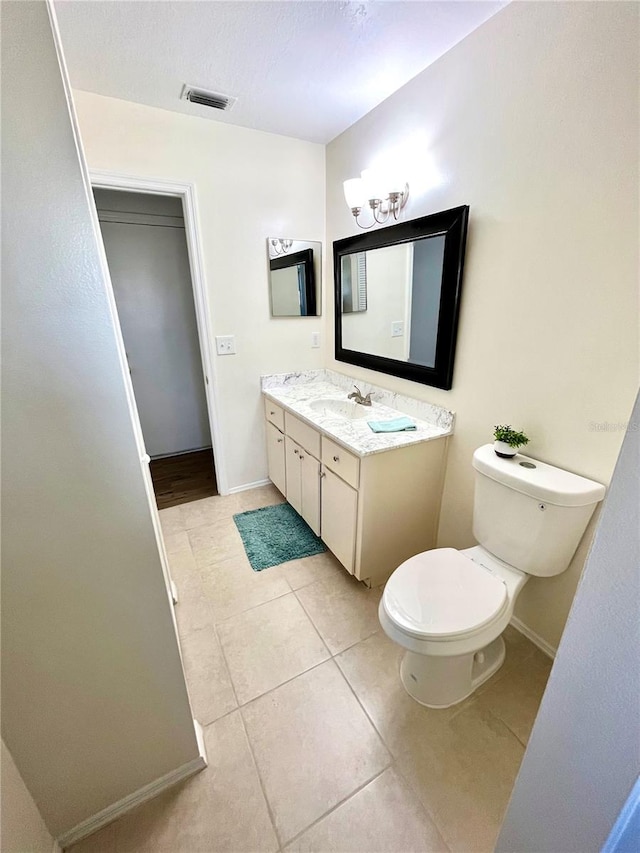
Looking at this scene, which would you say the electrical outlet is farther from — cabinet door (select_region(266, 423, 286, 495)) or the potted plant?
the potted plant

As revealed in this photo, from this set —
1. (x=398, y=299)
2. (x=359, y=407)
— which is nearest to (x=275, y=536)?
(x=359, y=407)

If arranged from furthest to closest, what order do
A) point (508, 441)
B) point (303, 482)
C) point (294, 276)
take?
point (294, 276), point (303, 482), point (508, 441)

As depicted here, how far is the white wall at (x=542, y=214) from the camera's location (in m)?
1.06

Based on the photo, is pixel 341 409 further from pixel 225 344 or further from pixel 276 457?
pixel 225 344

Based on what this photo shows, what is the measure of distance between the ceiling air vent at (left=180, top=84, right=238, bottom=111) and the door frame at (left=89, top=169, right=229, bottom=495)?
0.38 meters

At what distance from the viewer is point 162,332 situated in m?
3.14

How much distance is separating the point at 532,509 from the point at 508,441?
10.7 inches

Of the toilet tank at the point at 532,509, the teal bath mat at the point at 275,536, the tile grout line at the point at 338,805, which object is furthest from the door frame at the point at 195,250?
the tile grout line at the point at 338,805

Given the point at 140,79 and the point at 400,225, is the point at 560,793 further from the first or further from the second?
the point at 140,79

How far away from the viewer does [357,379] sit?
7.82ft

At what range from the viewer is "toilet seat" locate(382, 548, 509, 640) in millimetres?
1141

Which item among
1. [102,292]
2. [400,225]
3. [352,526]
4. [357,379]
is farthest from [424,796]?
[400,225]

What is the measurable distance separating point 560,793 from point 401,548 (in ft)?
4.03

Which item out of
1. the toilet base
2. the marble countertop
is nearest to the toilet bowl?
the toilet base
